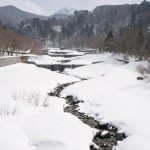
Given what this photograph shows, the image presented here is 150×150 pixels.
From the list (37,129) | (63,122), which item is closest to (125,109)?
(63,122)

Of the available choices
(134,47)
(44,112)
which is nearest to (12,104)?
(44,112)

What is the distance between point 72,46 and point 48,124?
171 metres

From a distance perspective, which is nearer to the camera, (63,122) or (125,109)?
(63,122)

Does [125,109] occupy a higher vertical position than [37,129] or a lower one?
lower

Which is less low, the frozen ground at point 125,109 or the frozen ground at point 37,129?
the frozen ground at point 37,129

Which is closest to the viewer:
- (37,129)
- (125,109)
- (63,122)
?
(37,129)

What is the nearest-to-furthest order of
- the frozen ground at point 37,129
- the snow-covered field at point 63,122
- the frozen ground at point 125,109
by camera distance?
the frozen ground at point 37,129 → the snow-covered field at point 63,122 → the frozen ground at point 125,109

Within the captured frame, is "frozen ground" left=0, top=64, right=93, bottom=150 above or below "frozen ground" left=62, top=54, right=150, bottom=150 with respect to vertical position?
above

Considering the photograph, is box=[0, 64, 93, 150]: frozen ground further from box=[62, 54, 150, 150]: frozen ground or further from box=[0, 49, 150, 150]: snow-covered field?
box=[62, 54, 150, 150]: frozen ground

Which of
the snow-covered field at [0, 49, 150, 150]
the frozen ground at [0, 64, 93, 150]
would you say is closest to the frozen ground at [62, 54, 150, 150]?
the snow-covered field at [0, 49, 150, 150]

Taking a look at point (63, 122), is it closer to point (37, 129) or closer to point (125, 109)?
point (37, 129)

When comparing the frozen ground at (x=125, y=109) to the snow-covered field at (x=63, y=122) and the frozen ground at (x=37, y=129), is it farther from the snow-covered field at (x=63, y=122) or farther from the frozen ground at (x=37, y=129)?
the frozen ground at (x=37, y=129)

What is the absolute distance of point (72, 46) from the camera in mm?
185500

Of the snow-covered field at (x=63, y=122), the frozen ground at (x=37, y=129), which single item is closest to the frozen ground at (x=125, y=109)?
the snow-covered field at (x=63, y=122)
